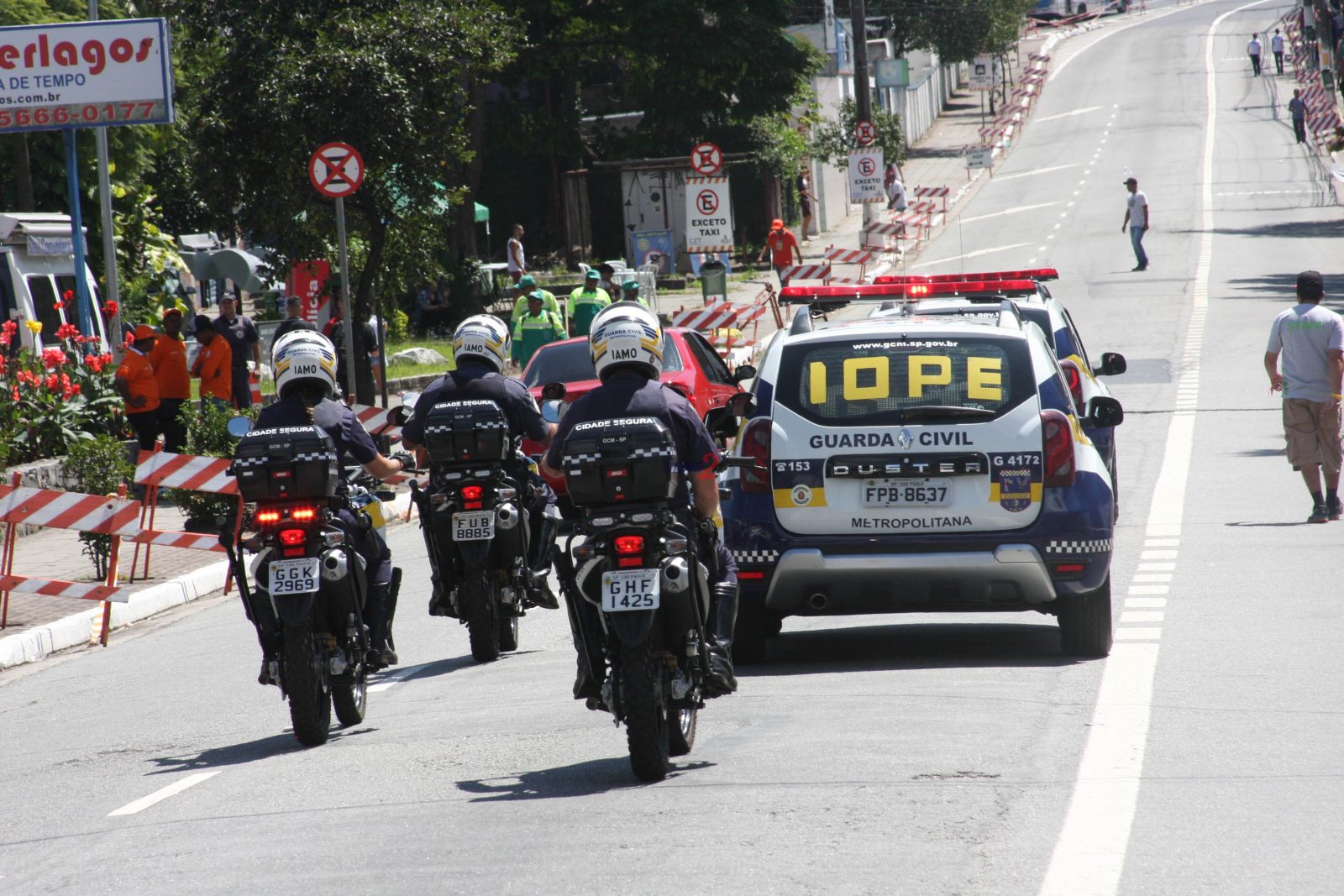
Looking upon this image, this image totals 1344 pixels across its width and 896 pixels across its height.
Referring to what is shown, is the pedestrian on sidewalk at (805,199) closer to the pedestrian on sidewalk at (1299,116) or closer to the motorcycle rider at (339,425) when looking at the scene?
the pedestrian on sidewalk at (1299,116)

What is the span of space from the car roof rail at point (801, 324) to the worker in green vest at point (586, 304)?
1193cm

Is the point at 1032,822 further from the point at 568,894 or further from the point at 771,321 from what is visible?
the point at 771,321

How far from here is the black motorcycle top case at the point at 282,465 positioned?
8148 mm

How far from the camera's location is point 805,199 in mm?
50344

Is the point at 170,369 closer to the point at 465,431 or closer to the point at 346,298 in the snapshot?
the point at 346,298

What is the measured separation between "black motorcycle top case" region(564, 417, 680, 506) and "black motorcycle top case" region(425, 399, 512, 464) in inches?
126

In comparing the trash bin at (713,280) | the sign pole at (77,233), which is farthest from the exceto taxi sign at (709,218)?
the sign pole at (77,233)

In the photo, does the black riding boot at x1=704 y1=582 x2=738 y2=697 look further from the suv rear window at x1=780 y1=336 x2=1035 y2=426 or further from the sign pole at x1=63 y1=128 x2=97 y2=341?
the sign pole at x1=63 y1=128 x2=97 y2=341

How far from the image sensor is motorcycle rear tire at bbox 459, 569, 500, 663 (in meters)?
10.3

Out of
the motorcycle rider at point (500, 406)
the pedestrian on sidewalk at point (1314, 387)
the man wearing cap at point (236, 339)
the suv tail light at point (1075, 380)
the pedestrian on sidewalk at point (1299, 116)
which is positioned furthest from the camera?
the pedestrian on sidewalk at point (1299, 116)

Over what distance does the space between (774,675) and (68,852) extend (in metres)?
3.78

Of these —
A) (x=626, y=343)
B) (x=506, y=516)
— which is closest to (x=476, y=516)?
(x=506, y=516)

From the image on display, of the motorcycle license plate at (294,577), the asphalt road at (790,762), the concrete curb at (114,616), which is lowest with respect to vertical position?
the concrete curb at (114,616)

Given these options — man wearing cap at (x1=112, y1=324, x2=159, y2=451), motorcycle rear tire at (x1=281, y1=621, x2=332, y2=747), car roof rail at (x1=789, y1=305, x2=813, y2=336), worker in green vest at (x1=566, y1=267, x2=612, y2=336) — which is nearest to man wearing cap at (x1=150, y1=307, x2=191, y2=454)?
man wearing cap at (x1=112, y1=324, x2=159, y2=451)
